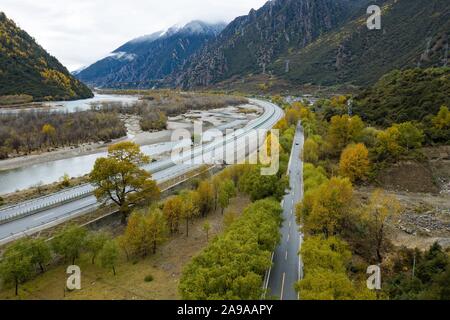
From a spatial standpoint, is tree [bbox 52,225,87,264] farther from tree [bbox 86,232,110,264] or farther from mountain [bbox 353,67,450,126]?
mountain [bbox 353,67,450,126]

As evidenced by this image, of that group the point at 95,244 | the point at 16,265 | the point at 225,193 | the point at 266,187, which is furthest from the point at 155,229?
the point at 266,187

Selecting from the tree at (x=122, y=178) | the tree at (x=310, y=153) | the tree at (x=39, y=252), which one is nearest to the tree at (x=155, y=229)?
the tree at (x=122, y=178)

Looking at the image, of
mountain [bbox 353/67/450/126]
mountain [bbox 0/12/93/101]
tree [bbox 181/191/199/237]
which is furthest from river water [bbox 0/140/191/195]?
mountain [bbox 0/12/93/101]

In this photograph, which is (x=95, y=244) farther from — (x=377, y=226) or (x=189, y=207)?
(x=377, y=226)

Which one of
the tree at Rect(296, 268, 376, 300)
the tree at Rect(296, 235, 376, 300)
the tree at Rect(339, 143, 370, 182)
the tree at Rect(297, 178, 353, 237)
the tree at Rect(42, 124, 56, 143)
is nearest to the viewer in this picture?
the tree at Rect(296, 268, 376, 300)

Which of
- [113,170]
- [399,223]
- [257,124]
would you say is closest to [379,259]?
[399,223]
